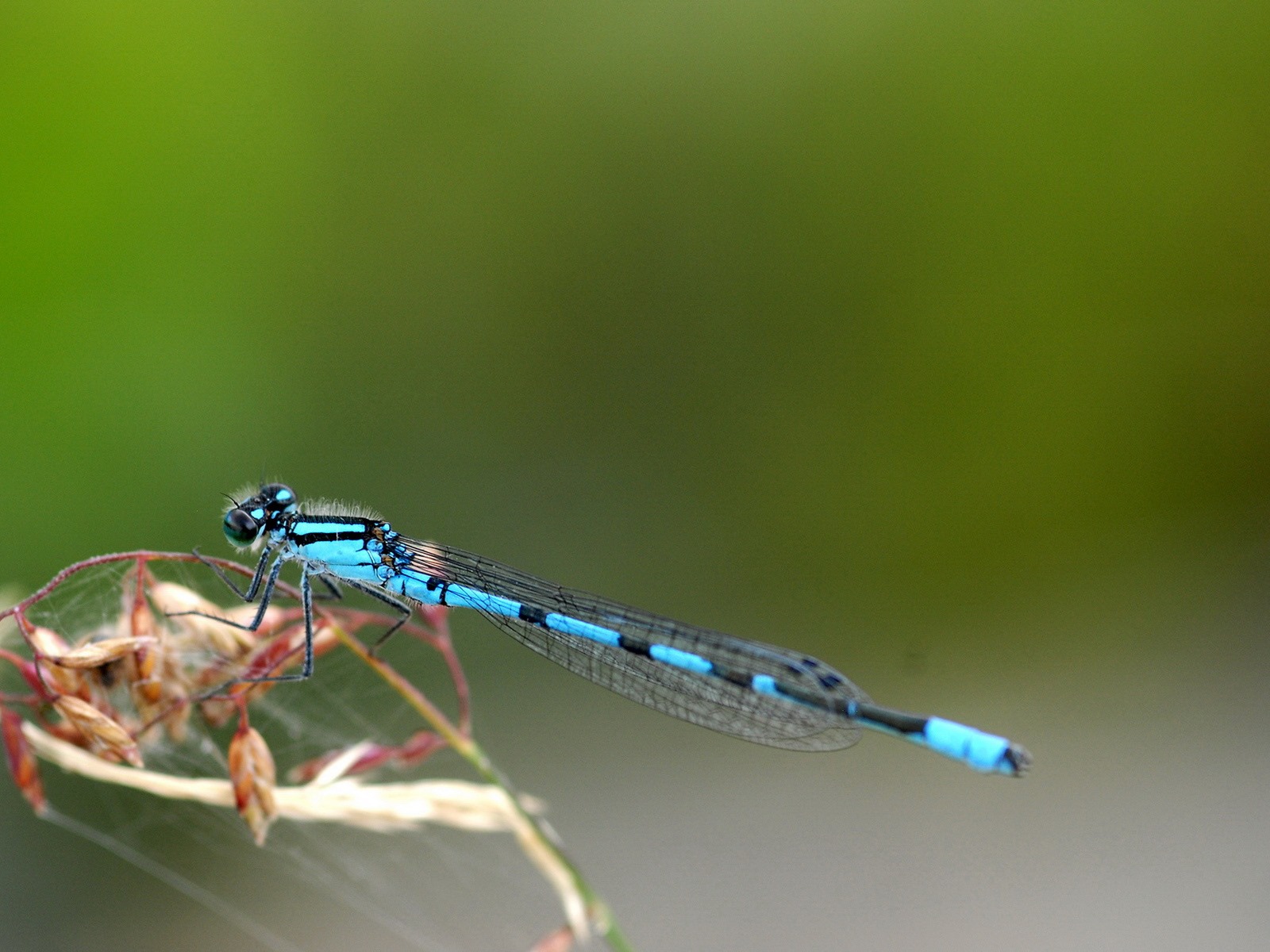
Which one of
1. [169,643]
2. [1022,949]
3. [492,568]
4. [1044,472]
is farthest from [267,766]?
[1044,472]

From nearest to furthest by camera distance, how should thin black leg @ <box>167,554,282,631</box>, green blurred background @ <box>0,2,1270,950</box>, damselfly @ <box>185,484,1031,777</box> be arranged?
thin black leg @ <box>167,554,282,631</box> → damselfly @ <box>185,484,1031,777</box> → green blurred background @ <box>0,2,1270,950</box>

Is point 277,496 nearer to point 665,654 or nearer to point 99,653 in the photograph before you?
point 99,653

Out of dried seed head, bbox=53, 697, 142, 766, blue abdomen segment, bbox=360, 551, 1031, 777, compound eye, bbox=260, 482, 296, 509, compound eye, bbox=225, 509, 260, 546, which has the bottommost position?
dried seed head, bbox=53, 697, 142, 766

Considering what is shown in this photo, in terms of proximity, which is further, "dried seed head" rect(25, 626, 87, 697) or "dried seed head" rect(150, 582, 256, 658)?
"dried seed head" rect(150, 582, 256, 658)

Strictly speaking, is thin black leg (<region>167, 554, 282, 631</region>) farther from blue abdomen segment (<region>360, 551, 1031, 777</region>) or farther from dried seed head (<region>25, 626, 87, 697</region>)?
blue abdomen segment (<region>360, 551, 1031, 777</region>)

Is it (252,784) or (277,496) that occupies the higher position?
(277,496)

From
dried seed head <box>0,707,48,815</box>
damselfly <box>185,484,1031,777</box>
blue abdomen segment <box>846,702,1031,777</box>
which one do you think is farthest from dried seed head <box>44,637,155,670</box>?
blue abdomen segment <box>846,702,1031,777</box>

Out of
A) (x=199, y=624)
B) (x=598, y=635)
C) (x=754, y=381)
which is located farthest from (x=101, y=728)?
(x=754, y=381)
